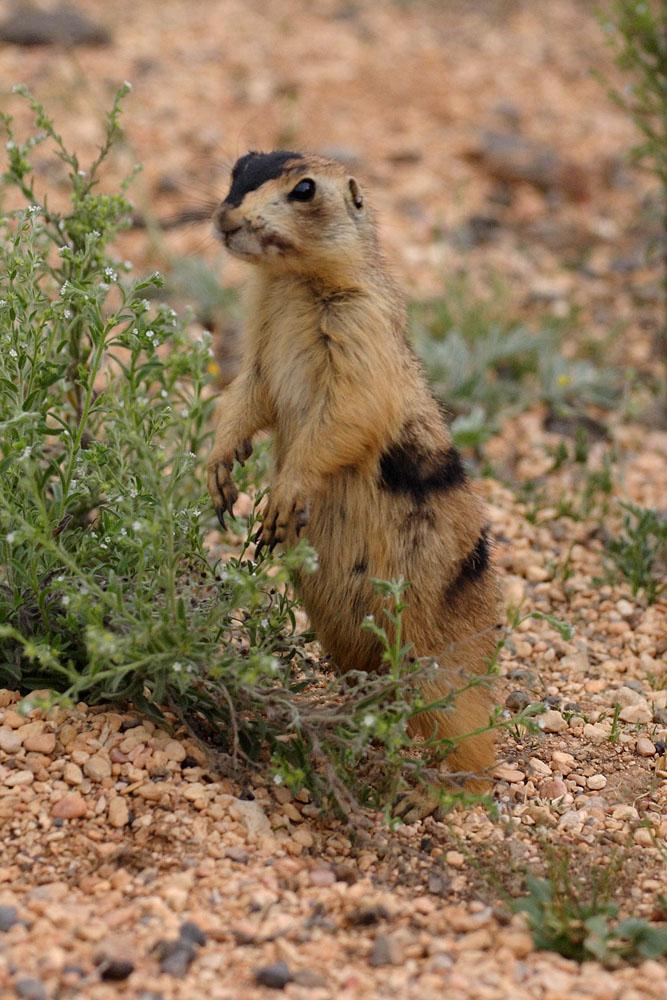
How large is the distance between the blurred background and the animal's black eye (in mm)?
3364

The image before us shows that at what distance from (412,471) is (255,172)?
1.22 metres

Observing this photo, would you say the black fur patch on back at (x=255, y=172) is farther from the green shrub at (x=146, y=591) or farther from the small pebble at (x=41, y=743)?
the small pebble at (x=41, y=743)

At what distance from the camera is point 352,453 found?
14.4 ft

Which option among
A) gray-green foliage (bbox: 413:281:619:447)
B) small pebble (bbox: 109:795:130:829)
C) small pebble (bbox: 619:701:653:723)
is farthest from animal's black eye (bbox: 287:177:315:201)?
gray-green foliage (bbox: 413:281:619:447)

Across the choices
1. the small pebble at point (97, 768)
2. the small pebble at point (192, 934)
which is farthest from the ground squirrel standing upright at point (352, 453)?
the small pebble at point (192, 934)

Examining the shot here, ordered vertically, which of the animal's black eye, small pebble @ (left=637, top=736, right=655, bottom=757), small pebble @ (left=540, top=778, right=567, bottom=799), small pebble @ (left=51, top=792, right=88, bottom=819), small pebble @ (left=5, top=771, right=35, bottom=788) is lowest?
small pebble @ (left=51, top=792, right=88, bottom=819)

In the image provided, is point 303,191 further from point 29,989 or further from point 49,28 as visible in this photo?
point 49,28

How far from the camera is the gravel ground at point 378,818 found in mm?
3385

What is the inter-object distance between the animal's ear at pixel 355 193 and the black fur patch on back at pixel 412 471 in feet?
3.17

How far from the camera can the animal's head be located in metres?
4.35

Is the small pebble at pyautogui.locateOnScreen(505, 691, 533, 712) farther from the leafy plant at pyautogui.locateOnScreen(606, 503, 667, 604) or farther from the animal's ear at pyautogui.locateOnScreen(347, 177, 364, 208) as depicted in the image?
the animal's ear at pyautogui.locateOnScreen(347, 177, 364, 208)

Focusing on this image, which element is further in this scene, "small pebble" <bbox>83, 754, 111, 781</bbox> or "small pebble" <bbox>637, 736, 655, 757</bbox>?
"small pebble" <bbox>637, 736, 655, 757</bbox>

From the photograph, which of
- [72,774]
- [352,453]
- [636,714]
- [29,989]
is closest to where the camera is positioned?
[29,989]

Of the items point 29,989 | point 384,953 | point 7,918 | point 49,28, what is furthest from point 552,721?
point 49,28
